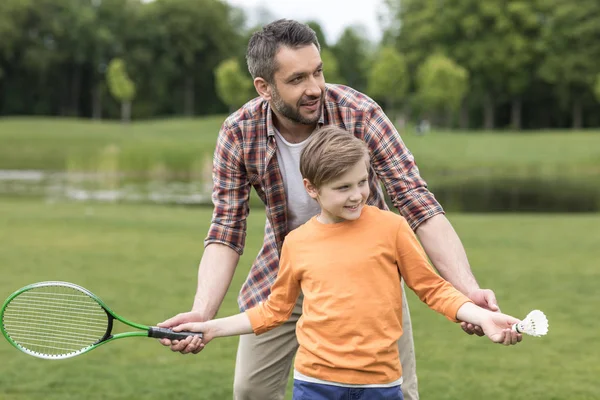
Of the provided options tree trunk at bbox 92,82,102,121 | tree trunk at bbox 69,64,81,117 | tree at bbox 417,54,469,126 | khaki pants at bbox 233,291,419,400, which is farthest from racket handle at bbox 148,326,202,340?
tree trunk at bbox 69,64,81,117

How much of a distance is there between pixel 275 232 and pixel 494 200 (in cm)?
2129

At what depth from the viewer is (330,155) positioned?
11.5ft

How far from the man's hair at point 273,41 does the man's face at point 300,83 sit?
0.03 metres

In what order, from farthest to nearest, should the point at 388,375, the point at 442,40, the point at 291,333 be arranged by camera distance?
the point at 442,40, the point at 291,333, the point at 388,375

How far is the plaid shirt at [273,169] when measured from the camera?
4.17 metres

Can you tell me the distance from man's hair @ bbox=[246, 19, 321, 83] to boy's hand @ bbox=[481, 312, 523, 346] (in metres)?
1.47

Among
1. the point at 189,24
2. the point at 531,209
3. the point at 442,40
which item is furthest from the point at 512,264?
the point at 189,24

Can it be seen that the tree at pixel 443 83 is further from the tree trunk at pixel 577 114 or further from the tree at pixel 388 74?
the tree trunk at pixel 577 114

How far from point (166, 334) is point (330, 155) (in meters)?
1.07

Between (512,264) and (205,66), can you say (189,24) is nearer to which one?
(205,66)

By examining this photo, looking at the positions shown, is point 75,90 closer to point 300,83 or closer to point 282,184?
point 282,184

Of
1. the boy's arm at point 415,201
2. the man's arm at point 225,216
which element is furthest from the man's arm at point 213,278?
the boy's arm at point 415,201

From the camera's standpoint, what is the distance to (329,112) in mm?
4207

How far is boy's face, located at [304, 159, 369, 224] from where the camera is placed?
3.51 metres
